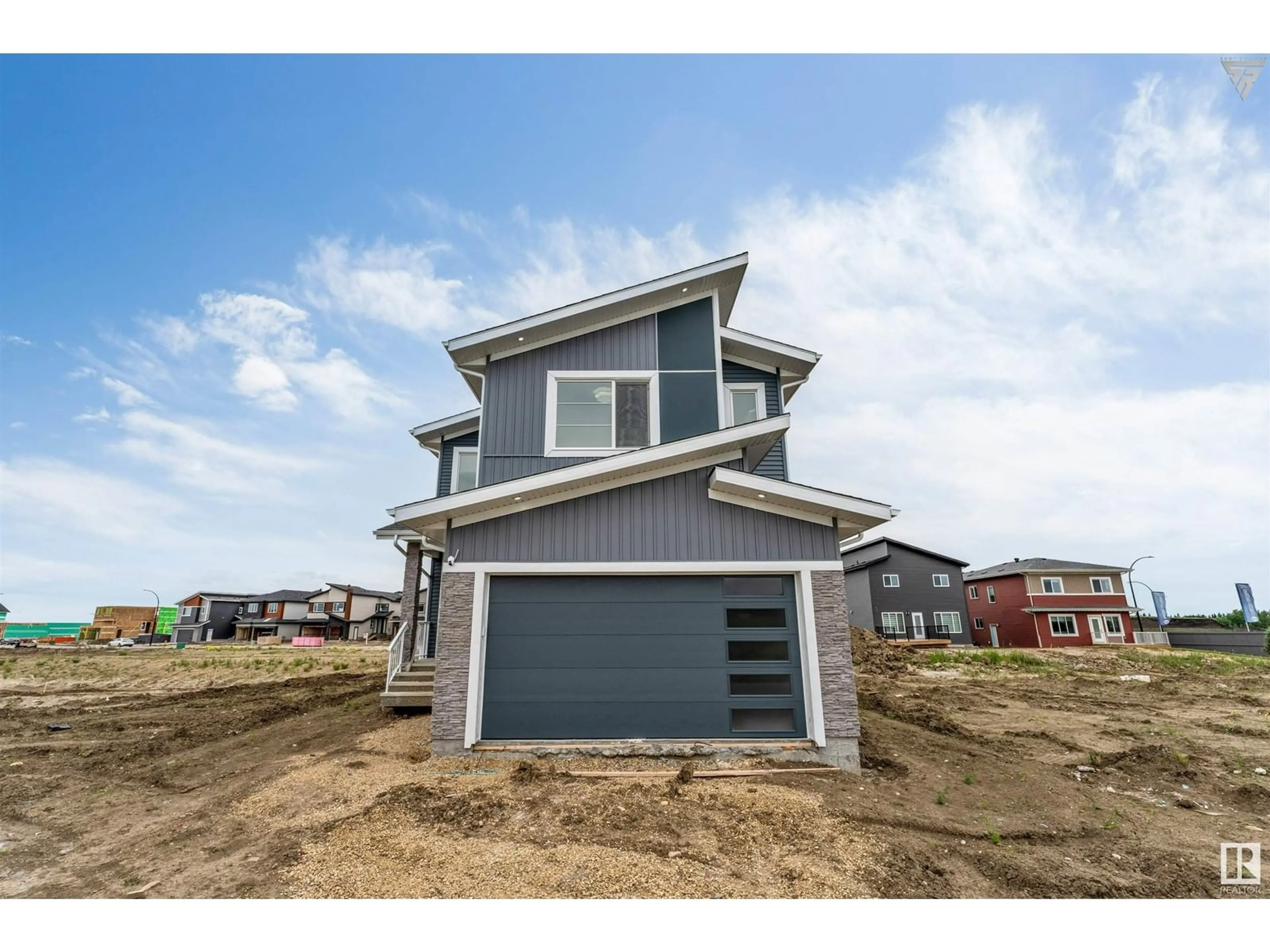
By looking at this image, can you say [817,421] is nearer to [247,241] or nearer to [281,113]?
[281,113]

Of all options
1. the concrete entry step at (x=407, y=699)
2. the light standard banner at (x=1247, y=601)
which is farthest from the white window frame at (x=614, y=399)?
the light standard banner at (x=1247, y=601)

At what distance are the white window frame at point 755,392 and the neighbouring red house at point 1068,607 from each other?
33486mm

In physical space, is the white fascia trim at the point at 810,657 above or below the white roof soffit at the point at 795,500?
below

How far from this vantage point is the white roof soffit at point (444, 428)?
490 inches

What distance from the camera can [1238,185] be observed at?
10094 mm

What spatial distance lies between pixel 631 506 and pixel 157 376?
2521 centimetres

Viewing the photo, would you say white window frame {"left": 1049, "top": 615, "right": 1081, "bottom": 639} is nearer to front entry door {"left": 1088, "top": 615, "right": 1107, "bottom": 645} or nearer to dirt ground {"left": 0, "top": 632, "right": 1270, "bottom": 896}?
front entry door {"left": 1088, "top": 615, "right": 1107, "bottom": 645}

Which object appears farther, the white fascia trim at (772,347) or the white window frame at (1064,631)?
the white window frame at (1064,631)

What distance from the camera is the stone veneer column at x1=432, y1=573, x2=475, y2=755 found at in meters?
7.11

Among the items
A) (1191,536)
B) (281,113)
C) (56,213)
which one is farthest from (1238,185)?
(56,213)

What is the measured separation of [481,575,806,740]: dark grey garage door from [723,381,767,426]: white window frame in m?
3.91

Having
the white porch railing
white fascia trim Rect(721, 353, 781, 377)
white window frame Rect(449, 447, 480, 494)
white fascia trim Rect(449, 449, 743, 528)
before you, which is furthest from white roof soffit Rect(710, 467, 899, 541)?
the white porch railing

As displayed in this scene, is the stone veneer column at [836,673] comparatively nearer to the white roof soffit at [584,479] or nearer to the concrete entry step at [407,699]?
the white roof soffit at [584,479]

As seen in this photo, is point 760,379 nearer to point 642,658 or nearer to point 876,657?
point 642,658
